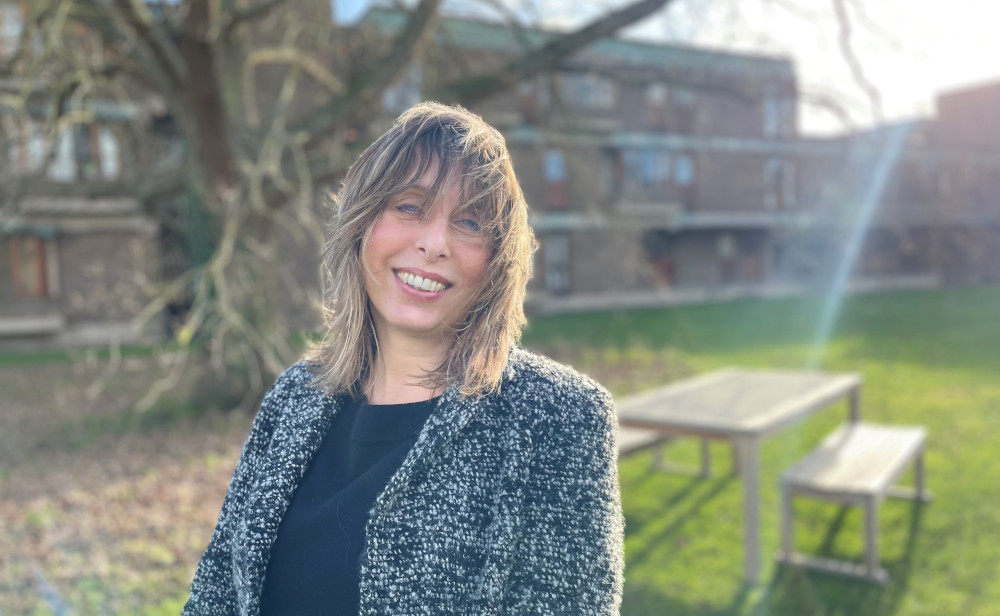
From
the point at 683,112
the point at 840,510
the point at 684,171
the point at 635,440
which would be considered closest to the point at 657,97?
the point at 683,112

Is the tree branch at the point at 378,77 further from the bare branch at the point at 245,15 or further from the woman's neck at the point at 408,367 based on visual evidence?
the woman's neck at the point at 408,367

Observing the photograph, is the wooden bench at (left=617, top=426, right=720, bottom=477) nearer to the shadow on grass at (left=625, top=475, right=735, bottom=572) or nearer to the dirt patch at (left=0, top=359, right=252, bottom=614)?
the shadow on grass at (left=625, top=475, right=735, bottom=572)

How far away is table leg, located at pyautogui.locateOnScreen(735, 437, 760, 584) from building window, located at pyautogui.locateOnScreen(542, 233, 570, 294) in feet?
83.1

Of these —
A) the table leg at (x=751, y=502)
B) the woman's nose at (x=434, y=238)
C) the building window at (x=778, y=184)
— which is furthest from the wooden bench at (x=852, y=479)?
the building window at (x=778, y=184)

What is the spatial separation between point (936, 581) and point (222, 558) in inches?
175

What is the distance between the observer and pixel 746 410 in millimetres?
5359

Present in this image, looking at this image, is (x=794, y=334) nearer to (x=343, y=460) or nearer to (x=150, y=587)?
(x=150, y=587)

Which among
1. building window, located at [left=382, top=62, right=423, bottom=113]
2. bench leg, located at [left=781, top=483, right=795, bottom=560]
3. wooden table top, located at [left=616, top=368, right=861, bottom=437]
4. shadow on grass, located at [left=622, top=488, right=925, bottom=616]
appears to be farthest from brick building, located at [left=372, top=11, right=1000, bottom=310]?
shadow on grass, located at [left=622, top=488, right=925, bottom=616]

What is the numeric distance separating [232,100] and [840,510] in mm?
7626

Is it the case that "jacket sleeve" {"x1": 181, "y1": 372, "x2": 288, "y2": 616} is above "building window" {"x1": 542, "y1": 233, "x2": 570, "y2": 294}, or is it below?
above

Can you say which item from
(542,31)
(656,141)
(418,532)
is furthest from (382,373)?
(656,141)

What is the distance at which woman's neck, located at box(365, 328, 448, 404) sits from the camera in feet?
6.01

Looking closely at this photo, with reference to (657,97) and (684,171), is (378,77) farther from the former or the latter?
(684,171)

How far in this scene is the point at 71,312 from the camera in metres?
22.1
